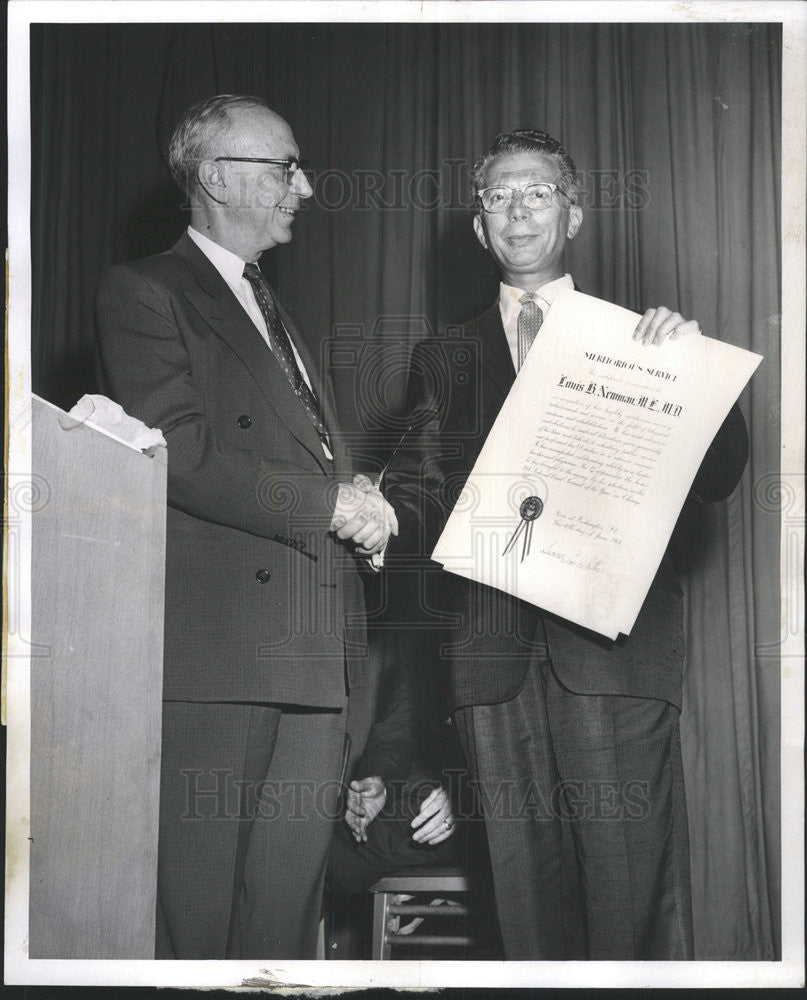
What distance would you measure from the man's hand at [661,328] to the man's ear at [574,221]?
0.27 meters

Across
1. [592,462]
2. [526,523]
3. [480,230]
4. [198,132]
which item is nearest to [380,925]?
[526,523]

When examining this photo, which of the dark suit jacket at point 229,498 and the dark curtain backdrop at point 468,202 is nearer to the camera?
the dark suit jacket at point 229,498

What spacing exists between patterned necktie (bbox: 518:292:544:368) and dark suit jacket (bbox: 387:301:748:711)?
0.03 meters

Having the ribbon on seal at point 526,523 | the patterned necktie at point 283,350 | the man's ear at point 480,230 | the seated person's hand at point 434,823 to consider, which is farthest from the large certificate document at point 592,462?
the seated person's hand at point 434,823

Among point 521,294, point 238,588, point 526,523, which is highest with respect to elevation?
point 521,294

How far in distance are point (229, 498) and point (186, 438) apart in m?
0.13

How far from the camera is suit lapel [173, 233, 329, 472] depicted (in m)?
2.21

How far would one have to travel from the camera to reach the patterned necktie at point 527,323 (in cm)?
226

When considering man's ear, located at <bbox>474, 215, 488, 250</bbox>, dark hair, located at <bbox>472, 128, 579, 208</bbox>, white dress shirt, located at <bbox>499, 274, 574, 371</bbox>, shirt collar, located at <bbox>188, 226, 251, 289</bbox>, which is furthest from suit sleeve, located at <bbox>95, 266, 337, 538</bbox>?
dark hair, located at <bbox>472, 128, 579, 208</bbox>

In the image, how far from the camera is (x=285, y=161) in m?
2.32

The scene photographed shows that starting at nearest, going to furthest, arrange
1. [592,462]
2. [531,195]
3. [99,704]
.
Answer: [99,704]
[592,462]
[531,195]

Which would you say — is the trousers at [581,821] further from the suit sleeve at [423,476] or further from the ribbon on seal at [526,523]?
the suit sleeve at [423,476]

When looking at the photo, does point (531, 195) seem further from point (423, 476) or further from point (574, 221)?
point (423, 476)

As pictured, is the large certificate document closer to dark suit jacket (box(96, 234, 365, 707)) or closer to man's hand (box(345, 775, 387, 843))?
dark suit jacket (box(96, 234, 365, 707))
